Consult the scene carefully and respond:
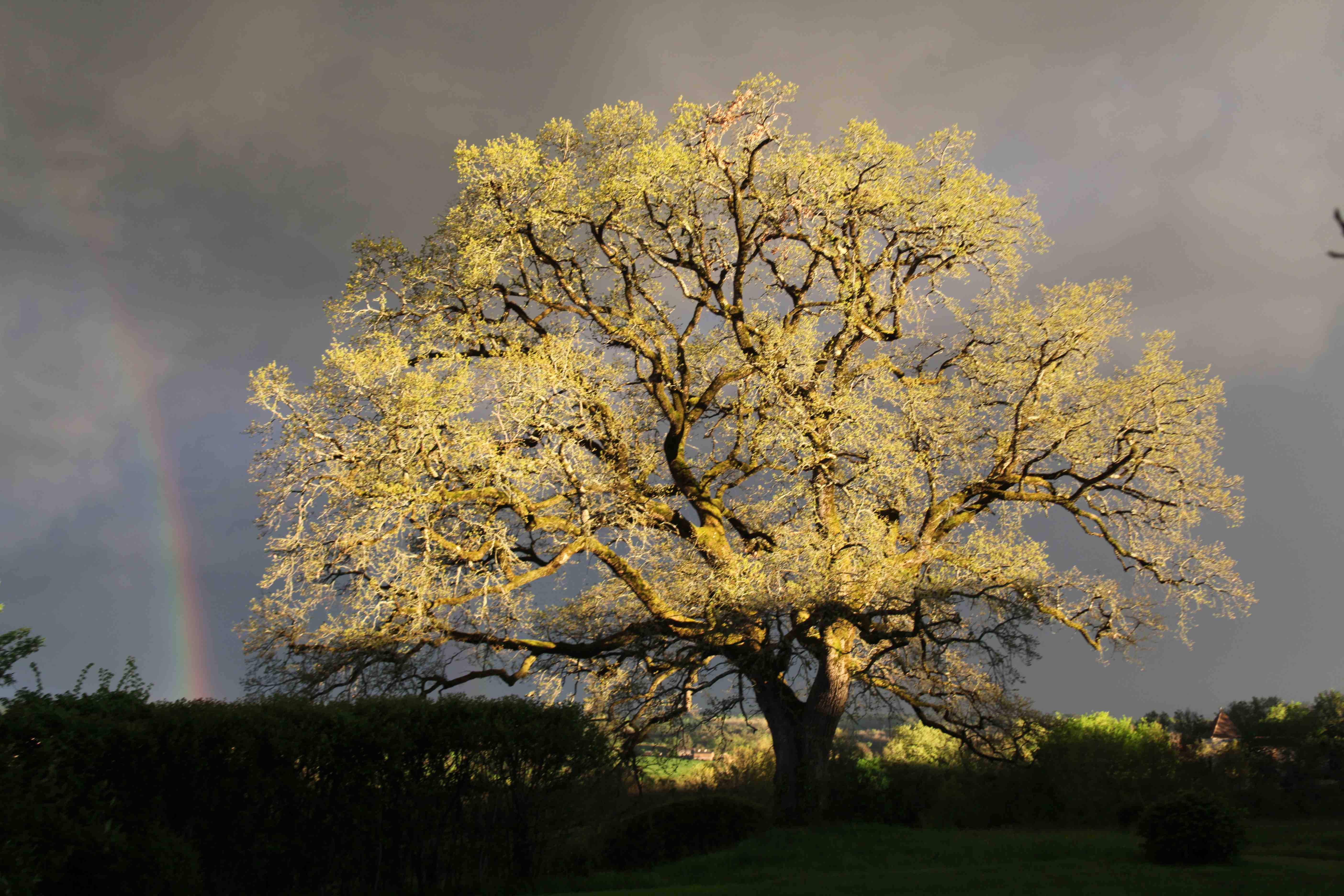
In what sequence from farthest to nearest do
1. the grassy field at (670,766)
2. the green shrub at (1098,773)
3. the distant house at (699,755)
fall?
the distant house at (699,755), the grassy field at (670,766), the green shrub at (1098,773)

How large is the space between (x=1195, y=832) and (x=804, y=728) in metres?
8.30

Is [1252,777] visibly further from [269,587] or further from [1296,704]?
[269,587]

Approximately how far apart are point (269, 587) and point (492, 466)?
537cm

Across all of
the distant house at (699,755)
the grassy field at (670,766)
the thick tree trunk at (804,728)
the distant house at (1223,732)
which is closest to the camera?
the thick tree trunk at (804,728)

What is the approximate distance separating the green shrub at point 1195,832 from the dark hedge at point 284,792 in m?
8.37

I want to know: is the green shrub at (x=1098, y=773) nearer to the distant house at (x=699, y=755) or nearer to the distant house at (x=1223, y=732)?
the distant house at (x=1223, y=732)

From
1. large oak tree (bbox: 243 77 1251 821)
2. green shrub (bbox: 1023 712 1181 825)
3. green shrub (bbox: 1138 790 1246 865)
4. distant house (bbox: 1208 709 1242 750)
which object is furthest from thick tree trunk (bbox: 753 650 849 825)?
distant house (bbox: 1208 709 1242 750)

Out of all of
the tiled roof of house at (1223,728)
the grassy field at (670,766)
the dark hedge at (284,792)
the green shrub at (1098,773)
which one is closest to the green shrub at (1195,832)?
the green shrub at (1098,773)

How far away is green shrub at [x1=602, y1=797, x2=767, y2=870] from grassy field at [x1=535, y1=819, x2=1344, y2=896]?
1.73 meters

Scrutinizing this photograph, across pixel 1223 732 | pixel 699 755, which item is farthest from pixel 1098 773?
pixel 699 755

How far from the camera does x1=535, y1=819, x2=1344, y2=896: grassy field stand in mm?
10539

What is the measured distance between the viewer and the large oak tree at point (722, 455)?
16969 mm

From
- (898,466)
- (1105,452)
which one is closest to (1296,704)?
(1105,452)

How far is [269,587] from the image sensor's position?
17.1 meters
